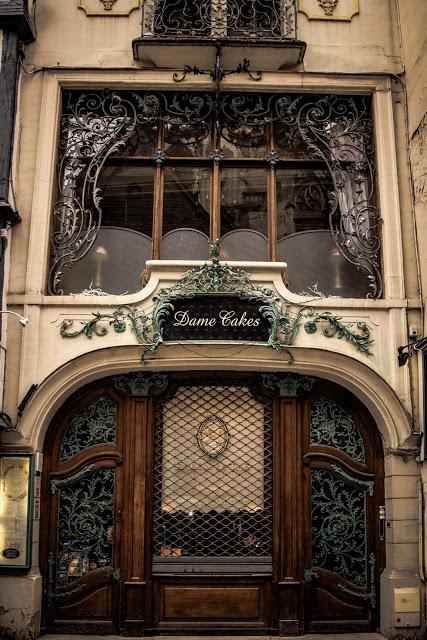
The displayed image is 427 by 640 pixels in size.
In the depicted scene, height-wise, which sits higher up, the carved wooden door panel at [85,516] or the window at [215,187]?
the window at [215,187]

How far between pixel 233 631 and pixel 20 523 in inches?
104

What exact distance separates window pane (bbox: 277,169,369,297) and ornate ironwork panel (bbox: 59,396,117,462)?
263 centimetres

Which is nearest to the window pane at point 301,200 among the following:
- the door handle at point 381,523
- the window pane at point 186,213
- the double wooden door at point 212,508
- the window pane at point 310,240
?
the window pane at point 310,240

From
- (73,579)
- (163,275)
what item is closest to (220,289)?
(163,275)

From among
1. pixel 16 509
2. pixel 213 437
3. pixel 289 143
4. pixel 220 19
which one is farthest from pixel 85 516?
pixel 220 19

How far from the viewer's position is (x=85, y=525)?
30.0ft

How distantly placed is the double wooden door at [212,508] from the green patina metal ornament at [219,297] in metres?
0.67

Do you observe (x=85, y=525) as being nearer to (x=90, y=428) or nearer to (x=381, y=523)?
(x=90, y=428)

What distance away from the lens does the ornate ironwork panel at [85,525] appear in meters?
9.04

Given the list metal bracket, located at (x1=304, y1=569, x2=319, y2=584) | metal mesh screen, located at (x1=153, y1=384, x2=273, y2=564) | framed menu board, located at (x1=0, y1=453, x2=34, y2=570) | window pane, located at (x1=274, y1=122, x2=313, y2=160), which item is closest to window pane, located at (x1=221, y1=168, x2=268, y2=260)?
window pane, located at (x1=274, y1=122, x2=313, y2=160)

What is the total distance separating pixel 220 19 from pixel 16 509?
6.30 metres

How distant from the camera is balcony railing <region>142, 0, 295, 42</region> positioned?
9.76m

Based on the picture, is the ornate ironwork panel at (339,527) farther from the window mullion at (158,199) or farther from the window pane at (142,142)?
the window pane at (142,142)

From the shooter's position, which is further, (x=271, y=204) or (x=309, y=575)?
(x=271, y=204)
